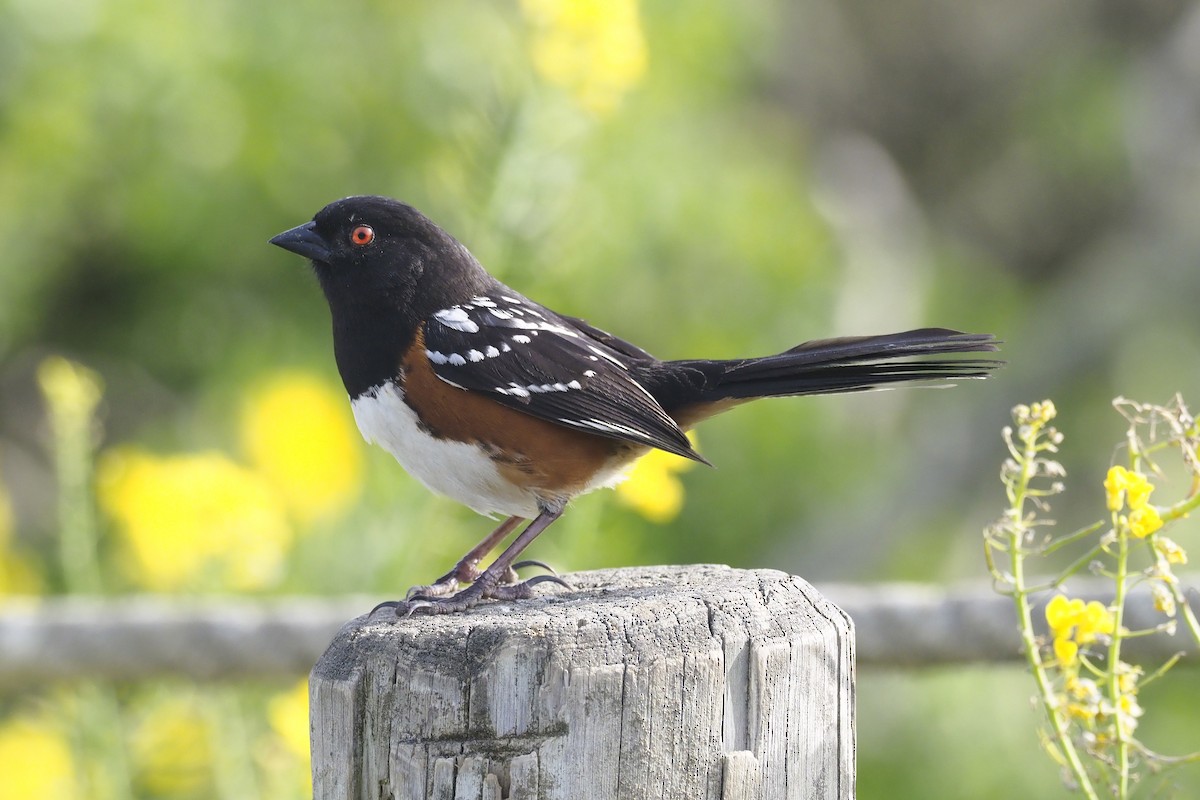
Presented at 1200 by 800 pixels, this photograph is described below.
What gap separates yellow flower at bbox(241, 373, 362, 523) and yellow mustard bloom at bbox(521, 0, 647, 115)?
160 cm

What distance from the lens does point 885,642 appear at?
3158 millimetres

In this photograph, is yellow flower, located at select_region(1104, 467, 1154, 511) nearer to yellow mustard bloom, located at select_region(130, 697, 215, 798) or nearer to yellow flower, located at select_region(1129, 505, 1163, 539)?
yellow flower, located at select_region(1129, 505, 1163, 539)

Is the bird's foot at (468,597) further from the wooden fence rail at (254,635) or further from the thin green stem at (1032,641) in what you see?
the wooden fence rail at (254,635)

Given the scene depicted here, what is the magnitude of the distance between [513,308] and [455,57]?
3.35m

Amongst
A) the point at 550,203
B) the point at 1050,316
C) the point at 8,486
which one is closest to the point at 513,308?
the point at 550,203

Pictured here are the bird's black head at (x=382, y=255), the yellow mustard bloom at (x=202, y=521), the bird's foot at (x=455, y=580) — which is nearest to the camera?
the bird's foot at (x=455, y=580)

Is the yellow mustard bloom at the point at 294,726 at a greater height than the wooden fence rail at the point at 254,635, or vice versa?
the wooden fence rail at the point at 254,635

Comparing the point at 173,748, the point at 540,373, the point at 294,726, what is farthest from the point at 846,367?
the point at 173,748

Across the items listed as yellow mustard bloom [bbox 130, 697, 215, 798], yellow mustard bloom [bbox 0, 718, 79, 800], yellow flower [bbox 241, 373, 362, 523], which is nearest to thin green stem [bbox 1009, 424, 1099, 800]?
yellow mustard bloom [bbox 130, 697, 215, 798]

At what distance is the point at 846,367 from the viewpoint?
2.57 m

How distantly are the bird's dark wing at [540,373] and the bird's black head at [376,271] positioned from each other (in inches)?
2.3

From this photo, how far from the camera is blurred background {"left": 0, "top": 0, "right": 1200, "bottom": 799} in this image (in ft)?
12.0

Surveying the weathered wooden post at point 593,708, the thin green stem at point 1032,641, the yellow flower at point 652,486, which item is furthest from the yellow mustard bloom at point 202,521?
the thin green stem at point 1032,641

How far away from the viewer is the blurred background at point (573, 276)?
3.67m
